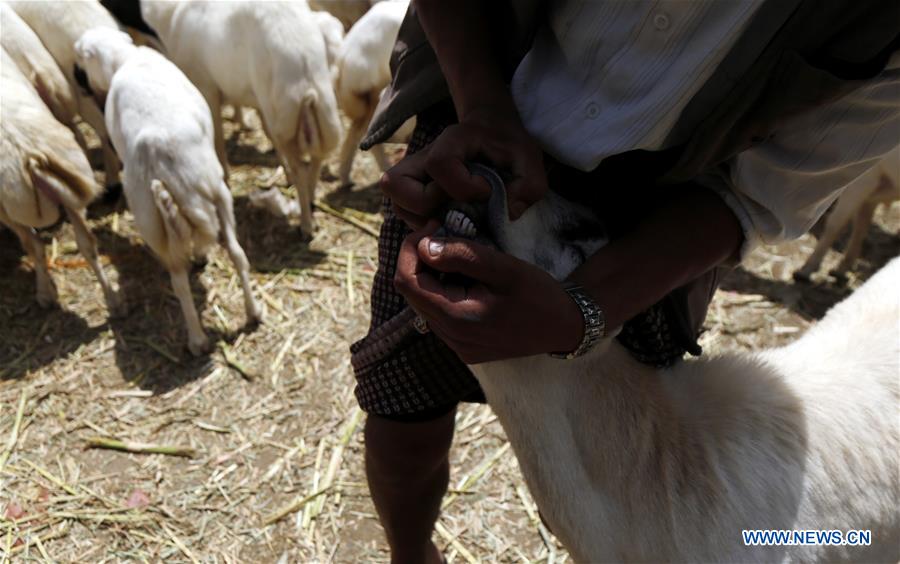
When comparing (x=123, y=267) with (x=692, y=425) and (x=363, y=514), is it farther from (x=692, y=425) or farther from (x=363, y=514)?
(x=692, y=425)

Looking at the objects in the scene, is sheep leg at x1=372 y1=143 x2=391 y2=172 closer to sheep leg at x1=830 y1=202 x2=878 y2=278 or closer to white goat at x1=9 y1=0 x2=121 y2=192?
white goat at x1=9 y1=0 x2=121 y2=192

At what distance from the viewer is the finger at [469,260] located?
1.01 m

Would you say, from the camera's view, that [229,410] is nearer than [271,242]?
Yes

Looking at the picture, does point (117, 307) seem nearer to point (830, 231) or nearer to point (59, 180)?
point (59, 180)

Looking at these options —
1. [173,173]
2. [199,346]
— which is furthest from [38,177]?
[199,346]

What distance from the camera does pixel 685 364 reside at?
1565mm

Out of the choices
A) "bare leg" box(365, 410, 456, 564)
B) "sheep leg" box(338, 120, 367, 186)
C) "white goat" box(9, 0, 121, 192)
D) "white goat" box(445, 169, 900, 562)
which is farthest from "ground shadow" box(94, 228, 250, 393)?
"white goat" box(445, 169, 900, 562)

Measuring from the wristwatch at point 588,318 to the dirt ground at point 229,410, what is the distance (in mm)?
1262

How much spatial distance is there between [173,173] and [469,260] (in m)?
2.72

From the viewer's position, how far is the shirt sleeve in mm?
1135

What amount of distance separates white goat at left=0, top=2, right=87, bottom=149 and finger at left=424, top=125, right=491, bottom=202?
3982 millimetres

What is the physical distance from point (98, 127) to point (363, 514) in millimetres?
3510

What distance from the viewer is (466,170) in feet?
3.51

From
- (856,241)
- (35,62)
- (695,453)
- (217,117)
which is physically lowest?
(217,117)
